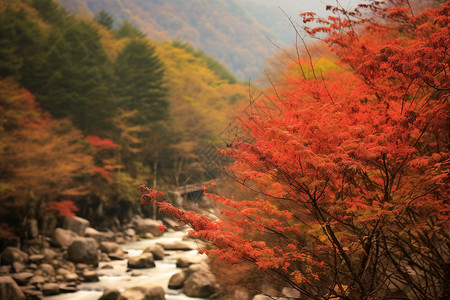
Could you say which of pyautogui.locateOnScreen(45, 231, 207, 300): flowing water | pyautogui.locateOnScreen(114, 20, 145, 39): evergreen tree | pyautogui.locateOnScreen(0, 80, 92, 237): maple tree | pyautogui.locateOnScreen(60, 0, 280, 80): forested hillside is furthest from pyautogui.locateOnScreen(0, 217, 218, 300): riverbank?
Result: pyautogui.locateOnScreen(60, 0, 280, 80): forested hillside

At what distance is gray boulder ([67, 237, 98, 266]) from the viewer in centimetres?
1492

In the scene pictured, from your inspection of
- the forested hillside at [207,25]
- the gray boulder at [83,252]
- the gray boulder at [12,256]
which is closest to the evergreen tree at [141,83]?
the gray boulder at [83,252]

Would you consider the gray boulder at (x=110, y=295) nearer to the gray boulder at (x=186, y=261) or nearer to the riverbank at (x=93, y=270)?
the riverbank at (x=93, y=270)

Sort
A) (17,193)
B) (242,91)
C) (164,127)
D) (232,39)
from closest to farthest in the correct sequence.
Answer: (17,193) < (164,127) < (242,91) < (232,39)

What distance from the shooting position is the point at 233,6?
112 metres

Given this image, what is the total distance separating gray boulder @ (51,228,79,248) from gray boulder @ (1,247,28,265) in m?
2.39

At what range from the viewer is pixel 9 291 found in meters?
10.5

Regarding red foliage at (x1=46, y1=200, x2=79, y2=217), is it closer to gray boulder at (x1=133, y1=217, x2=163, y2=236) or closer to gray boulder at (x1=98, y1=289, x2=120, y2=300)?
gray boulder at (x1=133, y1=217, x2=163, y2=236)

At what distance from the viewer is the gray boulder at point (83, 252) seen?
587 inches

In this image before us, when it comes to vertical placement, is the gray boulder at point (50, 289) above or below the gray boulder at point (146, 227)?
above

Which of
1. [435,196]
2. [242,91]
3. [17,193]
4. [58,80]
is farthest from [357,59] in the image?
[242,91]

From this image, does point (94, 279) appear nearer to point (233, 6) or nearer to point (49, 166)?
point (49, 166)

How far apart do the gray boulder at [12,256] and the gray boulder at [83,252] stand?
167 centimetres

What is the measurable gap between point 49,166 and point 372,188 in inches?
593
